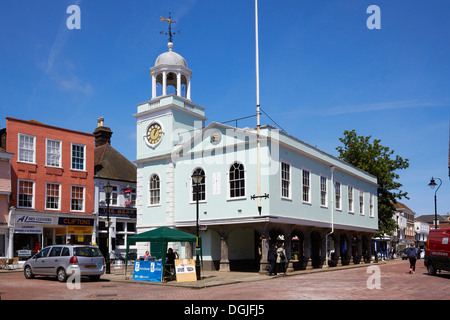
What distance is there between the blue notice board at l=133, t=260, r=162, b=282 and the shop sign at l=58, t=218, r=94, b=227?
14.3 meters

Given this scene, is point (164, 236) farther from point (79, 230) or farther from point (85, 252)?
point (79, 230)

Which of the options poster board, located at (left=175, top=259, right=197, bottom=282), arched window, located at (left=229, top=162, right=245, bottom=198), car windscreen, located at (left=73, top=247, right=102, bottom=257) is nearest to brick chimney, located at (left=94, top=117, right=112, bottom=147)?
arched window, located at (left=229, top=162, right=245, bottom=198)

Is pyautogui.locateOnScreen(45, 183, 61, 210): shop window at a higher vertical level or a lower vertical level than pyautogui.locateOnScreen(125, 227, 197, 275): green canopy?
higher

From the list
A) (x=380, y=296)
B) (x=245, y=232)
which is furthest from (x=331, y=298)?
(x=245, y=232)

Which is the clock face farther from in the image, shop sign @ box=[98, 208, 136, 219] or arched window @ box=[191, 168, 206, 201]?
shop sign @ box=[98, 208, 136, 219]

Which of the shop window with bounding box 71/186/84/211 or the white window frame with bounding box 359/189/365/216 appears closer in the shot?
the shop window with bounding box 71/186/84/211

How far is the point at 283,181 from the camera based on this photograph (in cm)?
2786

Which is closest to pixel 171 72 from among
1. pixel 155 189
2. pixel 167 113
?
pixel 167 113

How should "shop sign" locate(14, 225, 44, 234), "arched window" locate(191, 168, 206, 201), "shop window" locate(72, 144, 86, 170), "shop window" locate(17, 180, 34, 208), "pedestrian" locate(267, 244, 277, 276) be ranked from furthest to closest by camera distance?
"shop window" locate(72, 144, 86, 170), "shop window" locate(17, 180, 34, 208), "shop sign" locate(14, 225, 44, 234), "arched window" locate(191, 168, 206, 201), "pedestrian" locate(267, 244, 277, 276)

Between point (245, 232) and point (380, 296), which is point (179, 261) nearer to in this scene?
point (380, 296)

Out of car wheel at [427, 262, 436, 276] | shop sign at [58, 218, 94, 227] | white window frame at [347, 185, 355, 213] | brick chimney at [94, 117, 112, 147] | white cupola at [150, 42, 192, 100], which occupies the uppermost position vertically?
white cupola at [150, 42, 192, 100]

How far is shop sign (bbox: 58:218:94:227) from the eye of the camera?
34.8 meters

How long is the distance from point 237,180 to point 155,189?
7051 mm

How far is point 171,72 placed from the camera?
3341 cm
